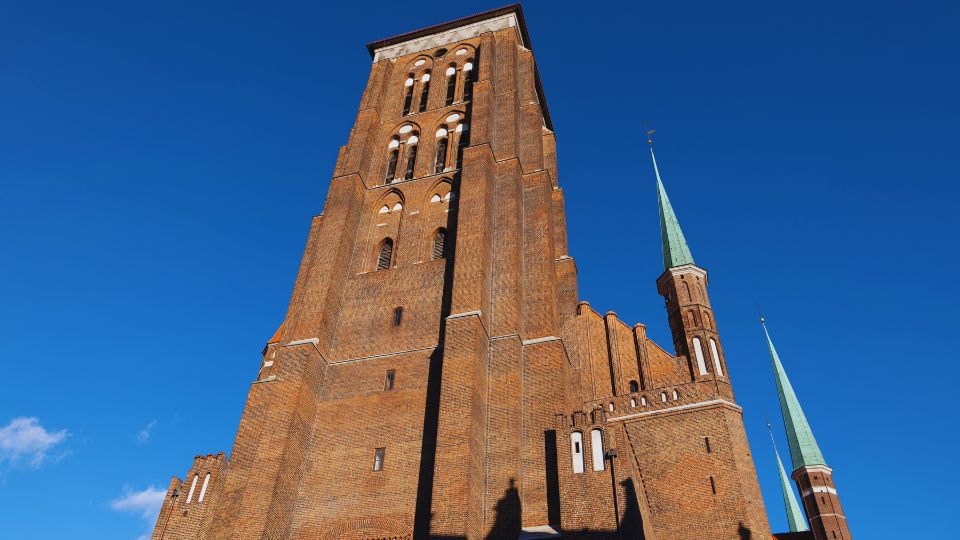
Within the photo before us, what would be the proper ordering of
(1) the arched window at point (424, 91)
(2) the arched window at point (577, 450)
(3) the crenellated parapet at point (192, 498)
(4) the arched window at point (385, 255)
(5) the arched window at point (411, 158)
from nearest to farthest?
1. (2) the arched window at point (577, 450)
2. (3) the crenellated parapet at point (192, 498)
3. (4) the arched window at point (385, 255)
4. (5) the arched window at point (411, 158)
5. (1) the arched window at point (424, 91)

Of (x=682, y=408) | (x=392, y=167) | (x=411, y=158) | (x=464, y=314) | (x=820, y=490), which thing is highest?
(x=411, y=158)

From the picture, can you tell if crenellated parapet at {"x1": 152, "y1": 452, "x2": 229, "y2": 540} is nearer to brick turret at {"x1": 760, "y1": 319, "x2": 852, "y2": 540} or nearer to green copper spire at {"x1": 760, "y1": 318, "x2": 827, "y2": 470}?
brick turret at {"x1": 760, "y1": 319, "x2": 852, "y2": 540}

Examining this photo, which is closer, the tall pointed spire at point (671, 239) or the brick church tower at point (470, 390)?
the brick church tower at point (470, 390)

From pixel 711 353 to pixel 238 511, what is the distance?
42.2 ft

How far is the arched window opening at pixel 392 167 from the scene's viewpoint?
950 inches

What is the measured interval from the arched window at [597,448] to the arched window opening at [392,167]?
1296cm

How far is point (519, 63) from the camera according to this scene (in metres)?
28.2

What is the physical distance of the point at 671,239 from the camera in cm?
2395

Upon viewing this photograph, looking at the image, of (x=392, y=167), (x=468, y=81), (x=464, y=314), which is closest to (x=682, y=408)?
(x=464, y=314)

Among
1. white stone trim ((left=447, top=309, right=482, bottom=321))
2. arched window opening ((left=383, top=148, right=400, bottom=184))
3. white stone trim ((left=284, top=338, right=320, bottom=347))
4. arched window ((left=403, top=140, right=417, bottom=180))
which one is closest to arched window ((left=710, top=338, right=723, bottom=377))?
white stone trim ((left=447, top=309, right=482, bottom=321))

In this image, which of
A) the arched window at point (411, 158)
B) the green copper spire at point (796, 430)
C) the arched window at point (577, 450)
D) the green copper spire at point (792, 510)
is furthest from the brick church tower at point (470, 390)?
the green copper spire at point (792, 510)

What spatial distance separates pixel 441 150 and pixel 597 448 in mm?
13840

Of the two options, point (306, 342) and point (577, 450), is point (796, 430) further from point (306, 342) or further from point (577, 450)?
point (306, 342)

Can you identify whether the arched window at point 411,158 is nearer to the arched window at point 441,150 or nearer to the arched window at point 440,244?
the arched window at point 441,150
